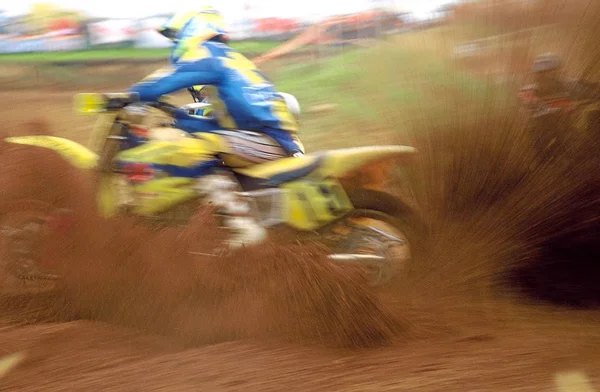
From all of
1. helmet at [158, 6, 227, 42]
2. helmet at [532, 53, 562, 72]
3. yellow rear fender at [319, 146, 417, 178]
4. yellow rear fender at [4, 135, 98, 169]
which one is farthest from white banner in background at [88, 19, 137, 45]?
helmet at [532, 53, 562, 72]

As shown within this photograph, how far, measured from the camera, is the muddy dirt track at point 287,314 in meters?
2.97

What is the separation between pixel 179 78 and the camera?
3.81 m

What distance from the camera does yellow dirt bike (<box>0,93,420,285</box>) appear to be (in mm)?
3740

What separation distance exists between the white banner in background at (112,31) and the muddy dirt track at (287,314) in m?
5.91

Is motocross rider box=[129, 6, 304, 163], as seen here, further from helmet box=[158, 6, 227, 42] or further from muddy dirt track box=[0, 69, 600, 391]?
muddy dirt track box=[0, 69, 600, 391]

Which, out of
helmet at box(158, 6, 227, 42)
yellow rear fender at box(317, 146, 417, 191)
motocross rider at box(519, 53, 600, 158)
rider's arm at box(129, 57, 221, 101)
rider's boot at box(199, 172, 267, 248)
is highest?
helmet at box(158, 6, 227, 42)

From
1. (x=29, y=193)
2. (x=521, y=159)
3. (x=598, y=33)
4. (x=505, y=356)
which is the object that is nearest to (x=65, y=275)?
(x=29, y=193)

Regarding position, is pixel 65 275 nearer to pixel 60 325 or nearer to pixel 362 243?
pixel 60 325

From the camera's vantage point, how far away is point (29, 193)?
3906mm

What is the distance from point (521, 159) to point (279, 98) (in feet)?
4.83

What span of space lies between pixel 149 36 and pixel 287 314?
748 cm

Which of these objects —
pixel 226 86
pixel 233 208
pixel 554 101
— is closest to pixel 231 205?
pixel 233 208

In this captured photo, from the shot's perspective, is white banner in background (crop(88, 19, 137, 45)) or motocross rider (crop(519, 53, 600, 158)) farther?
white banner in background (crop(88, 19, 137, 45))

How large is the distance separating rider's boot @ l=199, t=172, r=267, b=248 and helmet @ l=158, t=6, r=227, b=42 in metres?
0.86
